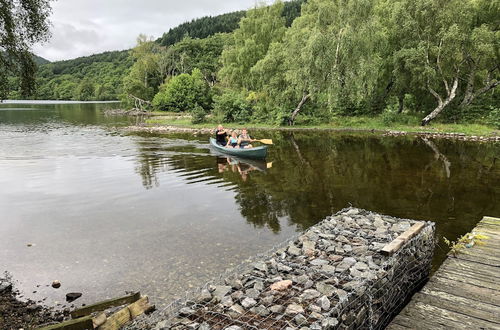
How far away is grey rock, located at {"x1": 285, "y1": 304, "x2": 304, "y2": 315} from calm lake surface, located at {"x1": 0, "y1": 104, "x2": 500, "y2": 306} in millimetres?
3040

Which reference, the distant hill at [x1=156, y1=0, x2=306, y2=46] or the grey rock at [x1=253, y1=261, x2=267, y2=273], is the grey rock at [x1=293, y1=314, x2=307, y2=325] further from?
the distant hill at [x1=156, y1=0, x2=306, y2=46]

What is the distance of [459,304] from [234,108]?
3678 cm

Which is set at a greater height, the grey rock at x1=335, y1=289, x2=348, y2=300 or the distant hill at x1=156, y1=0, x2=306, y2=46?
the distant hill at x1=156, y1=0, x2=306, y2=46

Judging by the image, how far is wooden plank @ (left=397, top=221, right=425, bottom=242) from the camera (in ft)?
22.9

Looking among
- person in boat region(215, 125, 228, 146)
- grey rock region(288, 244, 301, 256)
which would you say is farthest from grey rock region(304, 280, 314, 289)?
person in boat region(215, 125, 228, 146)

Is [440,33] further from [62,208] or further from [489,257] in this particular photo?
[62,208]

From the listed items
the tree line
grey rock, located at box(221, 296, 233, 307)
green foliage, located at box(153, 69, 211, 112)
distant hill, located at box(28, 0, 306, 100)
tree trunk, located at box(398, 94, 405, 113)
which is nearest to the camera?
grey rock, located at box(221, 296, 233, 307)

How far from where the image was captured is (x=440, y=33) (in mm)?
29281

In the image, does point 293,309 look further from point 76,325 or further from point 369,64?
point 369,64

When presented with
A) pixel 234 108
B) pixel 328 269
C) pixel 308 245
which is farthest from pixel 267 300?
pixel 234 108

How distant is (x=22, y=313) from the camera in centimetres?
670

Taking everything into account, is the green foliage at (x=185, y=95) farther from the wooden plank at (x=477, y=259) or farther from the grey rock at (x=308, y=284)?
the grey rock at (x=308, y=284)

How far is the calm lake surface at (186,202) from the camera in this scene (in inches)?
337

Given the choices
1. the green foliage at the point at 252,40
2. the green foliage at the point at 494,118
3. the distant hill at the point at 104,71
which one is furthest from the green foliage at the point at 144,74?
the green foliage at the point at 494,118
